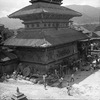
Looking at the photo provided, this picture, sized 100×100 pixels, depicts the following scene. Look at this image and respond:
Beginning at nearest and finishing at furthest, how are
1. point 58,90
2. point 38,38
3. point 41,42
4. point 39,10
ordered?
point 58,90 → point 41,42 → point 39,10 → point 38,38

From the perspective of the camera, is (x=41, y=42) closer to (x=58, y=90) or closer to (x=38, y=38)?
(x=38, y=38)

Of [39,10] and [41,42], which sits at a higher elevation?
[39,10]

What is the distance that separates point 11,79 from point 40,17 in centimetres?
A: 850

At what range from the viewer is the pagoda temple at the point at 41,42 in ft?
68.0

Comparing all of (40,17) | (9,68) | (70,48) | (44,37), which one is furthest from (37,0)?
(9,68)

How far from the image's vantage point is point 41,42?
20.0m

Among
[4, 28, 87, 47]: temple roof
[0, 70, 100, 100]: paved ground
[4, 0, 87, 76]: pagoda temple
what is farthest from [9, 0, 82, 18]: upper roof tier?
[0, 70, 100, 100]: paved ground

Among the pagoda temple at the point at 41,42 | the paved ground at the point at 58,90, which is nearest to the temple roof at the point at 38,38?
the pagoda temple at the point at 41,42

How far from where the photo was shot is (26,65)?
2259 centimetres

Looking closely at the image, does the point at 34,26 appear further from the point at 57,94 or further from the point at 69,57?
the point at 57,94

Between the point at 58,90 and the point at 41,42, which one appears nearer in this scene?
the point at 58,90

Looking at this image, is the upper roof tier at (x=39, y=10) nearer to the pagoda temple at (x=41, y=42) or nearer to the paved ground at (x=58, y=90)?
the pagoda temple at (x=41, y=42)

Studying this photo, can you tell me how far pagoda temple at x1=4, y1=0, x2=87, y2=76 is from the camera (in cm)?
2073

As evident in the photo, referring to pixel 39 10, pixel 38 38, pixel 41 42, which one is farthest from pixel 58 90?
pixel 39 10
